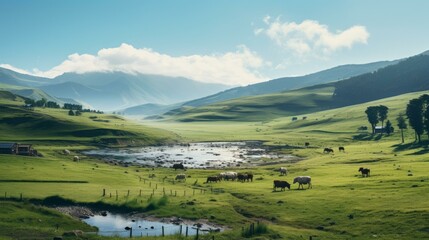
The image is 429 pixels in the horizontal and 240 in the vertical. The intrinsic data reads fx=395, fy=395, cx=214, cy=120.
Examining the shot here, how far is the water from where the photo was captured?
1994 inches

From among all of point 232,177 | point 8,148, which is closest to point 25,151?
point 8,148

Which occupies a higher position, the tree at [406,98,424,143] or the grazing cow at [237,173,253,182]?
the tree at [406,98,424,143]

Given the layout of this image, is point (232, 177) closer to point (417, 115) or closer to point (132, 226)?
point (132, 226)

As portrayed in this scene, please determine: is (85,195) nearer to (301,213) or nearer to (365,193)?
(301,213)

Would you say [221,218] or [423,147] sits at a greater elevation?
[423,147]

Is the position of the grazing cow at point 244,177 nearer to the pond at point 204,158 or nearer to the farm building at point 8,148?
the pond at point 204,158

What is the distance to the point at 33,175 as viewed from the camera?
80875mm

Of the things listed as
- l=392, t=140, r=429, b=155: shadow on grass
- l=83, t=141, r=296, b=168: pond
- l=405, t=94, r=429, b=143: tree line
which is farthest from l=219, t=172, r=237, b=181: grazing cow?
l=405, t=94, r=429, b=143: tree line

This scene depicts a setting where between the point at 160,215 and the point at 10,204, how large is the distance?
832 inches

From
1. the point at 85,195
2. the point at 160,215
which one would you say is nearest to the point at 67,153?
the point at 85,195

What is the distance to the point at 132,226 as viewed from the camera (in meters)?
54.8

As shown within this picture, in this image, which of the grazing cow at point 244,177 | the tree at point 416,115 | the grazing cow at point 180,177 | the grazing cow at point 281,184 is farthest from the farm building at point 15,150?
the tree at point 416,115

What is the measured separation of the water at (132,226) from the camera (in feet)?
166

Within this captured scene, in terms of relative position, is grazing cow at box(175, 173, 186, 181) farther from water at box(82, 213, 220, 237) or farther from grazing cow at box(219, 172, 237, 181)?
water at box(82, 213, 220, 237)
